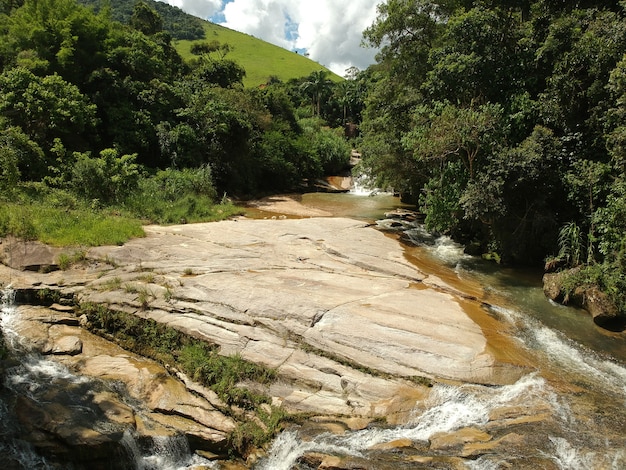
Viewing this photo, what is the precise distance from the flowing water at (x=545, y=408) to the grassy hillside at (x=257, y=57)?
75345 mm

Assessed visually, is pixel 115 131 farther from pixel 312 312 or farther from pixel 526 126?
pixel 526 126

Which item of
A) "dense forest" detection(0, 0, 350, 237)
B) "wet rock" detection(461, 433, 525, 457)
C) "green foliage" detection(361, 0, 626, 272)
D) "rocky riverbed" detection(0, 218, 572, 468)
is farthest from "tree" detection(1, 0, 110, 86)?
"wet rock" detection(461, 433, 525, 457)

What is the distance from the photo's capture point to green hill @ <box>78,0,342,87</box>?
279 feet

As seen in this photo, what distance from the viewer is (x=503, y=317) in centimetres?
1079

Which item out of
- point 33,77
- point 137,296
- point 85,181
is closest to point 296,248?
point 137,296

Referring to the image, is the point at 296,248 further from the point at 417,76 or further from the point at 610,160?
the point at 417,76

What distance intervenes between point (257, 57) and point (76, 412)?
9692 cm

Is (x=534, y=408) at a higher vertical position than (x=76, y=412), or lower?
higher

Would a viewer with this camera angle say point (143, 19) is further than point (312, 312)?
Yes

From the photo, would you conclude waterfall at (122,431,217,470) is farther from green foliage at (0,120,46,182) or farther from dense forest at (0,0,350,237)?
green foliage at (0,120,46,182)

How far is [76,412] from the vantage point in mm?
6738

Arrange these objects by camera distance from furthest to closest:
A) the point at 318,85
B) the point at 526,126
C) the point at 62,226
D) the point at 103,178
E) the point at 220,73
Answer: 1. the point at 318,85
2. the point at 220,73
3. the point at 103,178
4. the point at 526,126
5. the point at 62,226

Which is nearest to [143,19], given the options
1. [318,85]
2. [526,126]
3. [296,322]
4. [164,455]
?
[318,85]

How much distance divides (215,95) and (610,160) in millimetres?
25042
